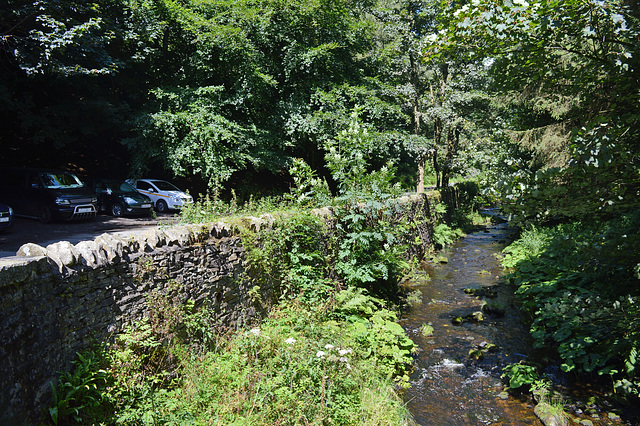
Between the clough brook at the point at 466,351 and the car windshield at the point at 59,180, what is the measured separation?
12915 millimetres

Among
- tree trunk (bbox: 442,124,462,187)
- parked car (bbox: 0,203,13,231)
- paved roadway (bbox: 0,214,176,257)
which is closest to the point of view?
paved roadway (bbox: 0,214,176,257)

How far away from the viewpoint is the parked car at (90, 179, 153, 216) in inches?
641

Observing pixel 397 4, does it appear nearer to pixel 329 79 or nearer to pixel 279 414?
pixel 329 79

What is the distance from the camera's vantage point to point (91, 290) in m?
4.58

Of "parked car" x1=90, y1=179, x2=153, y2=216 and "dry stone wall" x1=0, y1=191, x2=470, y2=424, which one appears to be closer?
"dry stone wall" x1=0, y1=191, x2=470, y2=424

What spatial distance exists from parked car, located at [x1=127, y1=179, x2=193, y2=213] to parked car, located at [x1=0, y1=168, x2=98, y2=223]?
4445mm

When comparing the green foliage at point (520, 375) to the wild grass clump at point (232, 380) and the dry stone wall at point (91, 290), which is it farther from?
the dry stone wall at point (91, 290)

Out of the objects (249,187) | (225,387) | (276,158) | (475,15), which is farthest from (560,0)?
(249,187)

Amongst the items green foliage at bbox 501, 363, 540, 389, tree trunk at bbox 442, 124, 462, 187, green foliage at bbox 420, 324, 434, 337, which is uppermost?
tree trunk at bbox 442, 124, 462, 187

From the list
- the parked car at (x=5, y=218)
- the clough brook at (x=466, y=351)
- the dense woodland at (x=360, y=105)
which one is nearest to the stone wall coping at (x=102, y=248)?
the dense woodland at (x=360, y=105)

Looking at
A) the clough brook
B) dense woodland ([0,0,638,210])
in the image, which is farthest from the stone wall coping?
dense woodland ([0,0,638,210])

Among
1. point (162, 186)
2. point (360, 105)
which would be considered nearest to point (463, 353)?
point (360, 105)

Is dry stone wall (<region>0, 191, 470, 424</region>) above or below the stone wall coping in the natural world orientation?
below

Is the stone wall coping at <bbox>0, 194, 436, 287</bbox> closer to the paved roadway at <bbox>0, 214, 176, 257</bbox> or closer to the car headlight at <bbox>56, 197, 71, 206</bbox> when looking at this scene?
the paved roadway at <bbox>0, 214, 176, 257</bbox>
